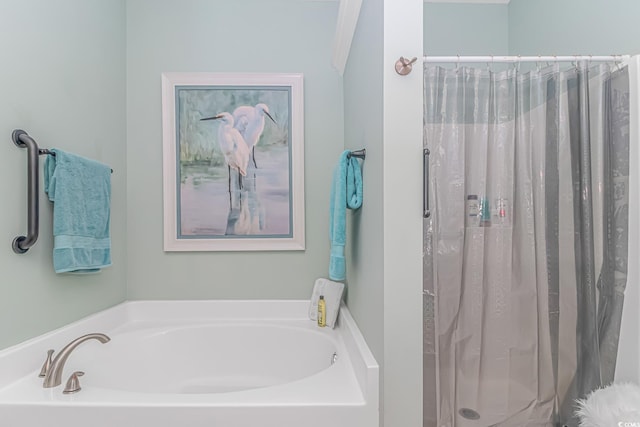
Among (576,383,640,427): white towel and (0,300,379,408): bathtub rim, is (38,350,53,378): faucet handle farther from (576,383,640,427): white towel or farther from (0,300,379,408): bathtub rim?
(576,383,640,427): white towel

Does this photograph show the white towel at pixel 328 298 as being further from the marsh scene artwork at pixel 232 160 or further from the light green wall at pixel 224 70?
the marsh scene artwork at pixel 232 160

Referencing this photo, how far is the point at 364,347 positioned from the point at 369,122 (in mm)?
893

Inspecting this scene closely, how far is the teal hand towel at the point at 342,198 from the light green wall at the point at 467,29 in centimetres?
125

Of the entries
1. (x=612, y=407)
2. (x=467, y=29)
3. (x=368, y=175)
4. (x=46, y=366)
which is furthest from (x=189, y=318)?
(x=467, y=29)

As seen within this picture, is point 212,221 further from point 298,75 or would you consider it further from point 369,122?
point 369,122

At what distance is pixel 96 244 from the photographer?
1646mm

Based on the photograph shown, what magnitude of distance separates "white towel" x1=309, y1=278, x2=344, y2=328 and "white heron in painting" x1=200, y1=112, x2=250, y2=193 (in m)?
0.81

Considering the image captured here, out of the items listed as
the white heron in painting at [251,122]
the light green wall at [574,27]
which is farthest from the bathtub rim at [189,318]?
the light green wall at [574,27]

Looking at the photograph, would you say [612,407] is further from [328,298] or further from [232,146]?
[232,146]

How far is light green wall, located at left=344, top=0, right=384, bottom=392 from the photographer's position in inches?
46.3

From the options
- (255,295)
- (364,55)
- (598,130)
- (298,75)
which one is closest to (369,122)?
(364,55)

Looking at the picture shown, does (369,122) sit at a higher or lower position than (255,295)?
higher

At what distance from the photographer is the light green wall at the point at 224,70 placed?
83.9 inches

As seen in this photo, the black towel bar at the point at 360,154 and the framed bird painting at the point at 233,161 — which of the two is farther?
the framed bird painting at the point at 233,161
